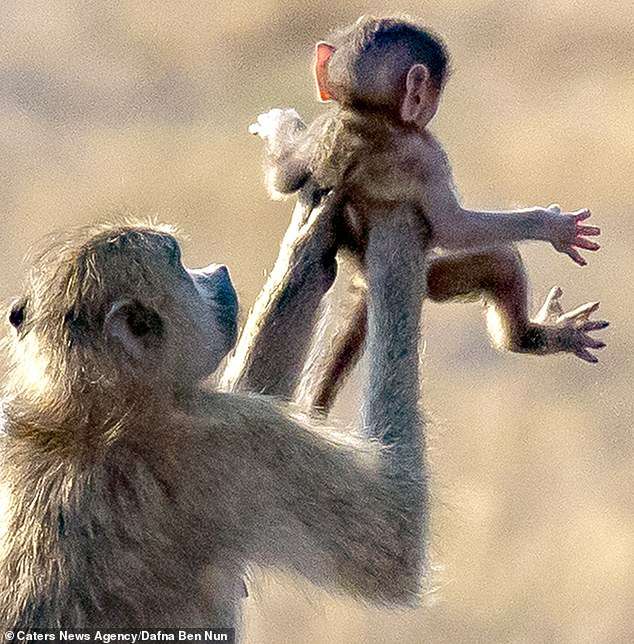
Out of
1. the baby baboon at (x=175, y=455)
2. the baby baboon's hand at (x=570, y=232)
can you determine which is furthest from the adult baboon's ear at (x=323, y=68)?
the baby baboon's hand at (x=570, y=232)

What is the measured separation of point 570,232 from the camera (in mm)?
2104

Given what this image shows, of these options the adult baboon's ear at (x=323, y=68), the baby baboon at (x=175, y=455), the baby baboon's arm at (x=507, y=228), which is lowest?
the baby baboon at (x=175, y=455)

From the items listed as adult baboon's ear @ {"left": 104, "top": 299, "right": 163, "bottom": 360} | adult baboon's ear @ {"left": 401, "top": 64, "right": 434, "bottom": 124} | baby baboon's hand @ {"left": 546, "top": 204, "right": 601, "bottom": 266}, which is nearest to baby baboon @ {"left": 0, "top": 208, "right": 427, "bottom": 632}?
adult baboon's ear @ {"left": 104, "top": 299, "right": 163, "bottom": 360}

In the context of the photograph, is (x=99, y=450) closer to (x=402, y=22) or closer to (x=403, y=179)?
(x=403, y=179)

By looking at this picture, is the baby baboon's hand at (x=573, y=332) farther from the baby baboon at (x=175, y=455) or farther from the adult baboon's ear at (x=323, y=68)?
the adult baboon's ear at (x=323, y=68)

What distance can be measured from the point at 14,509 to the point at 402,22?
102 centimetres

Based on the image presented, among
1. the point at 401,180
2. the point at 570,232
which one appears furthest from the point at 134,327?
the point at 570,232

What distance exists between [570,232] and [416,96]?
0.36 m

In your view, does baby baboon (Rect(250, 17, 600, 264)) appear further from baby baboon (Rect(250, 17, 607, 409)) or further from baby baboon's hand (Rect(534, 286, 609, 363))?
baby baboon's hand (Rect(534, 286, 609, 363))

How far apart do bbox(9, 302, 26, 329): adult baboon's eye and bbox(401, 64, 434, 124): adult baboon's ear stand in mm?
696

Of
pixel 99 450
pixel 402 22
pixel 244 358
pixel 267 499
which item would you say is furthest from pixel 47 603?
pixel 402 22

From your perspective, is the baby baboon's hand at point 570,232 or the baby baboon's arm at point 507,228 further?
the baby baboon's hand at point 570,232

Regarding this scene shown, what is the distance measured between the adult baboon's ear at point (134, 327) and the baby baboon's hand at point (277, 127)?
17.2 inches

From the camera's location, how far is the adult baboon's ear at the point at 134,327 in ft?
6.21
